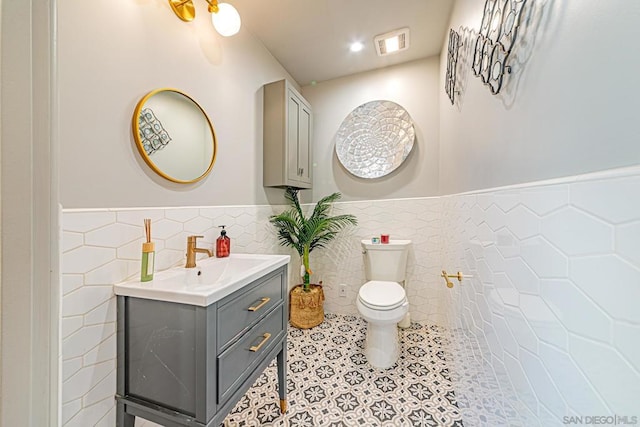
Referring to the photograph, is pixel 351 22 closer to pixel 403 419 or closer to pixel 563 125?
pixel 563 125

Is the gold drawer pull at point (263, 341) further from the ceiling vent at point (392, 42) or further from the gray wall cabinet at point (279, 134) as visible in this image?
the ceiling vent at point (392, 42)

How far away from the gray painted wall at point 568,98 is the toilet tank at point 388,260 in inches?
49.9

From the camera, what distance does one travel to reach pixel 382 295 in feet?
5.62

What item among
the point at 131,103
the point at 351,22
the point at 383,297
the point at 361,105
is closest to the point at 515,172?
the point at 383,297

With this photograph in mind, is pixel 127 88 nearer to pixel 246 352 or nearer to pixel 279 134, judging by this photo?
pixel 279 134

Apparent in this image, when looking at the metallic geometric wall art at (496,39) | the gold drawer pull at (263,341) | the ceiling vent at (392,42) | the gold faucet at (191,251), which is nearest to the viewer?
the metallic geometric wall art at (496,39)

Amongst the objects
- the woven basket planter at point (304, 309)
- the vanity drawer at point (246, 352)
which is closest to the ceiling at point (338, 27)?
the vanity drawer at point (246, 352)

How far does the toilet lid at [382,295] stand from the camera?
1589mm

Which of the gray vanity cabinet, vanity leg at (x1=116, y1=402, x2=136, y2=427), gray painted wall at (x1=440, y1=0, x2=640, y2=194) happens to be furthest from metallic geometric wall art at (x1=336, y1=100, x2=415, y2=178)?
vanity leg at (x1=116, y1=402, x2=136, y2=427)

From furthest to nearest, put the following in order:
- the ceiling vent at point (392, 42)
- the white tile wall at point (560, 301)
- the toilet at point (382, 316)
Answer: the ceiling vent at point (392, 42)
the toilet at point (382, 316)
the white tile wall at point (560, 301)

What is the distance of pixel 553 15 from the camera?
52cm

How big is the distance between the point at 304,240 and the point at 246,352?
1.26 metres

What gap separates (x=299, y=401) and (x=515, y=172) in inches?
62.5

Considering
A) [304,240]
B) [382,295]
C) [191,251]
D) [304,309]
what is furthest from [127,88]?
[304,309]
